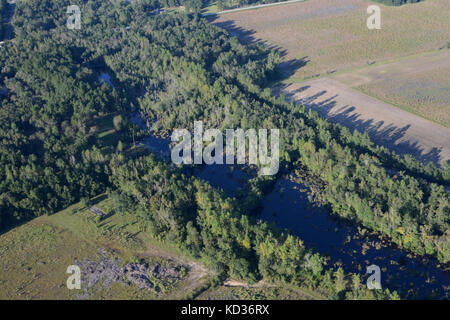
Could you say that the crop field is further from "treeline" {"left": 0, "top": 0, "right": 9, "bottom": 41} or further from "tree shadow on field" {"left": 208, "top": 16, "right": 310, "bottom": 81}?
"treeline" {"left": 0, "top": 0, "right": 9, "bottom": 41}

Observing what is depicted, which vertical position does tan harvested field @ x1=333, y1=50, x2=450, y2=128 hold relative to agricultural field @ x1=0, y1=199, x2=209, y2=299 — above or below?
above

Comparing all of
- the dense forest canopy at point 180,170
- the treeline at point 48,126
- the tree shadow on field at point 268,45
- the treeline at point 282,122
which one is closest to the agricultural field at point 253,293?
the dense forest canopy at point 180,170

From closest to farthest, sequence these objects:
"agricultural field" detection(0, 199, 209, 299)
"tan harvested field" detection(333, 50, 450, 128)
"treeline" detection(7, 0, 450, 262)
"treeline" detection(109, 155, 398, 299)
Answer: "treeline" detection(109, 155, 398, 299) < "agricultural field" detection(0, 199, 209, 299) < "treeline" detection(7, 0, 450, 262) < "tan harvested field" detection(333, 50, 450, 128)

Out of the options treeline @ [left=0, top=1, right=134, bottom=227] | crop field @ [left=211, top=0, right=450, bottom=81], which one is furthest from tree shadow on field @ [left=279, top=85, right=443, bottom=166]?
treeline @ [left=0, top=1, right=134, bottom=227]

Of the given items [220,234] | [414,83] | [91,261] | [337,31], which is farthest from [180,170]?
[337,31]

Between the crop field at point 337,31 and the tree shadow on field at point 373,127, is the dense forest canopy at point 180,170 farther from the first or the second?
the crop field at point 337,31

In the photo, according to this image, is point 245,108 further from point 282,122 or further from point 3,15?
point 3,15
